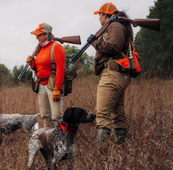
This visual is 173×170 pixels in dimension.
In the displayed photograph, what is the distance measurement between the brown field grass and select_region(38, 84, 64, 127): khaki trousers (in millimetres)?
497

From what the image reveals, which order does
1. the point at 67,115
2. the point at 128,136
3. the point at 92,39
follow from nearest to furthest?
the point at 67,115, the point at 92,39, the point at 128,136

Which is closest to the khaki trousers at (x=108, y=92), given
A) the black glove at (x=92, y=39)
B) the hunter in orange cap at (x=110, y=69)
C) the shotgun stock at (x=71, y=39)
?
the hunter in orange cap at (x=110, y=69)

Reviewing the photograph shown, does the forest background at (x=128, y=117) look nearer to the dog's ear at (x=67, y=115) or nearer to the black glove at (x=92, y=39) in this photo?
the dog's ear at (x=67, y=115)

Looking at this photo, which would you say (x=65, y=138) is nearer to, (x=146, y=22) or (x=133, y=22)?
(x=133, y=22)

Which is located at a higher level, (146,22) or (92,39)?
(146,22)

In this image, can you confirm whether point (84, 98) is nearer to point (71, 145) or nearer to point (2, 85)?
point (2, 85)

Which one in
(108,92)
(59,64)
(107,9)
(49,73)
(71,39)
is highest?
(107,9)

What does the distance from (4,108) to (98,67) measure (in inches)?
115

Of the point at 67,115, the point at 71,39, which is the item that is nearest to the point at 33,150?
the point at 67,115

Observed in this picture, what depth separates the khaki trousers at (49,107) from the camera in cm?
298

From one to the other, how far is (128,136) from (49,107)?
1354 mm

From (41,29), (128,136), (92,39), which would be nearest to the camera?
(92,39)

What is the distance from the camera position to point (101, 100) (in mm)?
2348

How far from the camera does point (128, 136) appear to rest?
2.93m
